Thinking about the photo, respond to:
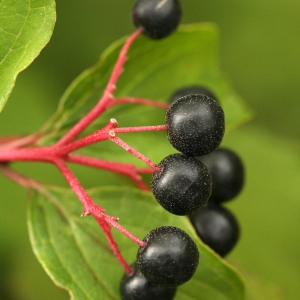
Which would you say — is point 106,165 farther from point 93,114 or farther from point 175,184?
→ point 175,184

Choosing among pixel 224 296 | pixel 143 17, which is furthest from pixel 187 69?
pixel 224 296

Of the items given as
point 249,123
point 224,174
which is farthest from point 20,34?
point 249,123

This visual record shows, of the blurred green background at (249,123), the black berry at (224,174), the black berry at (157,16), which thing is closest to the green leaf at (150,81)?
the black berry at (157,16)

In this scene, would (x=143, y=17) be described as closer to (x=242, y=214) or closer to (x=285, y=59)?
(x=242, y=214)

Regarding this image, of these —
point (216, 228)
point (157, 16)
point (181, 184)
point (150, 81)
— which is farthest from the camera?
point (150, 81)

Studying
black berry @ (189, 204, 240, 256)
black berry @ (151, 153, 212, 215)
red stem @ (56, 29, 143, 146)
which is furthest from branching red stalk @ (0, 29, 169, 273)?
black berry @ (189, 204, 240, 256)

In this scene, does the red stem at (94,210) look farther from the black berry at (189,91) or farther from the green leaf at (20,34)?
the black berry at (189,91)
